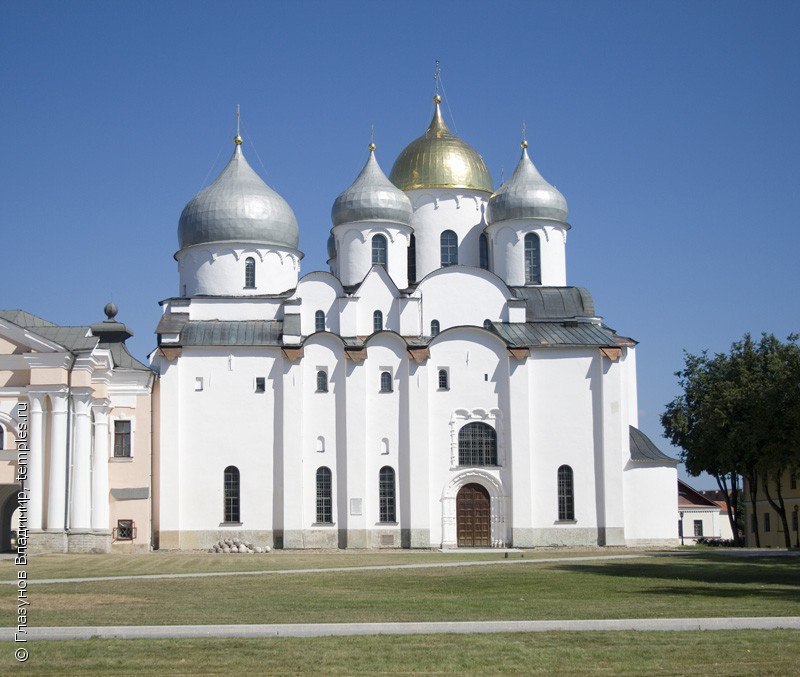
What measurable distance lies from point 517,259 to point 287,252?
10.7 meters

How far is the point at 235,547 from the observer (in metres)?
47.0

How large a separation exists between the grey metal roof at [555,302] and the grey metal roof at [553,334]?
36.4 inches

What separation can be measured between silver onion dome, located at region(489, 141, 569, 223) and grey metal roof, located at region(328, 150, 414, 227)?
4.23 m

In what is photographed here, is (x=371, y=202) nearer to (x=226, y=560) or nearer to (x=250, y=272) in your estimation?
(x=250, y=272)

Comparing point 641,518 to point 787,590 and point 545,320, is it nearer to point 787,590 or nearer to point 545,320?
point 545,320

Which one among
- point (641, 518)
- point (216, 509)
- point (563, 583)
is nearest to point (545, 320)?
point (641, 518)

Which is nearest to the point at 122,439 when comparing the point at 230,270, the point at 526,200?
the point at 230,270

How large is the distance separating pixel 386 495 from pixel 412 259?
41.2ft

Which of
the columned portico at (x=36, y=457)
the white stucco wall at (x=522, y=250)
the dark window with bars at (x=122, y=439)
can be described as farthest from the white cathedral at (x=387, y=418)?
the columned portico at (x=36, y=457)

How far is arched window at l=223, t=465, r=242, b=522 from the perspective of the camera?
161 ft

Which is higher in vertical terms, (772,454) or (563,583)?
(772,454)

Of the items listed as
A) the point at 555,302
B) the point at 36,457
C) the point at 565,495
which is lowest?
the point at 565,495

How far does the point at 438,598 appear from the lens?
2364cm

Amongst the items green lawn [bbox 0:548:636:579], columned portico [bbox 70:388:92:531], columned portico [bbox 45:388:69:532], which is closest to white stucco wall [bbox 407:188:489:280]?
green lawn [bbox 0:548:636:579]
